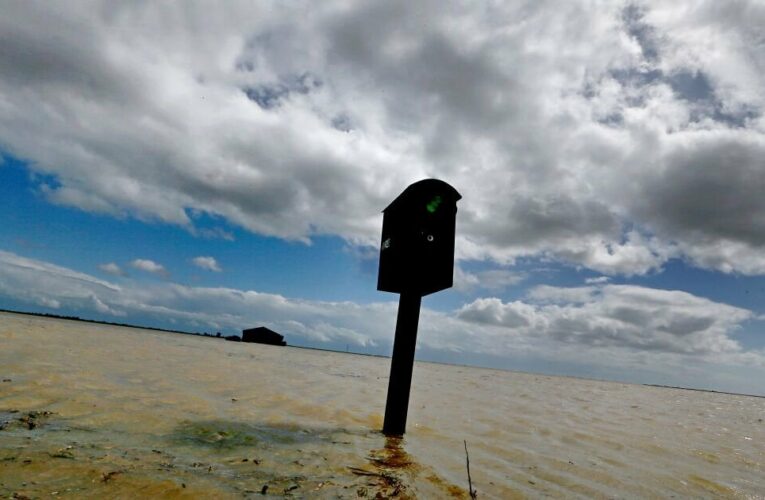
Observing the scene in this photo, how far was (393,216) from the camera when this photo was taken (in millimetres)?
4949

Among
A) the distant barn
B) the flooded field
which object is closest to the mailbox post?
the flooded field

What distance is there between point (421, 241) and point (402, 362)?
1.38 metres

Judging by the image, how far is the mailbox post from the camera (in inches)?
178

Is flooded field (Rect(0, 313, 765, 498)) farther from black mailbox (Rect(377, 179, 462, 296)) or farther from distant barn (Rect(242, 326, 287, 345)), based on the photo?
distant barn (Rect(242, 326, 287, 345))

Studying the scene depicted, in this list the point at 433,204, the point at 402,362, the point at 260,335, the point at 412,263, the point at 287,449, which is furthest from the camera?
the point at 260,335

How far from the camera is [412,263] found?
15.0ft

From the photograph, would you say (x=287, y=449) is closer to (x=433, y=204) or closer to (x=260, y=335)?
(x=433, y=204)

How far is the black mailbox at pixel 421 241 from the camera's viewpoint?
4.55m

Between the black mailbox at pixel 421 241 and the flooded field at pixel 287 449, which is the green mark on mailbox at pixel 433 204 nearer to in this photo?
the black mailbox at pixel 421 241

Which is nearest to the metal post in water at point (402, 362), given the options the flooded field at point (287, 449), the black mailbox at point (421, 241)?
the black mailbox at point (421, 241)

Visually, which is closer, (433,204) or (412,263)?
(412,263)

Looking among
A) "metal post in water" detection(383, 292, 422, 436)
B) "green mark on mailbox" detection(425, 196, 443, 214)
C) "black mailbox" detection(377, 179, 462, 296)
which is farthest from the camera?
"green mark on mailbox" detection(425, 196, 443, 214)

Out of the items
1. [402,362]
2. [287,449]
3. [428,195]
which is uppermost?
[428,195]

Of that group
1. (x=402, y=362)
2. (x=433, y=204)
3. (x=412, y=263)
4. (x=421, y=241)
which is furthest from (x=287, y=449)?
(x=433, y=204)
